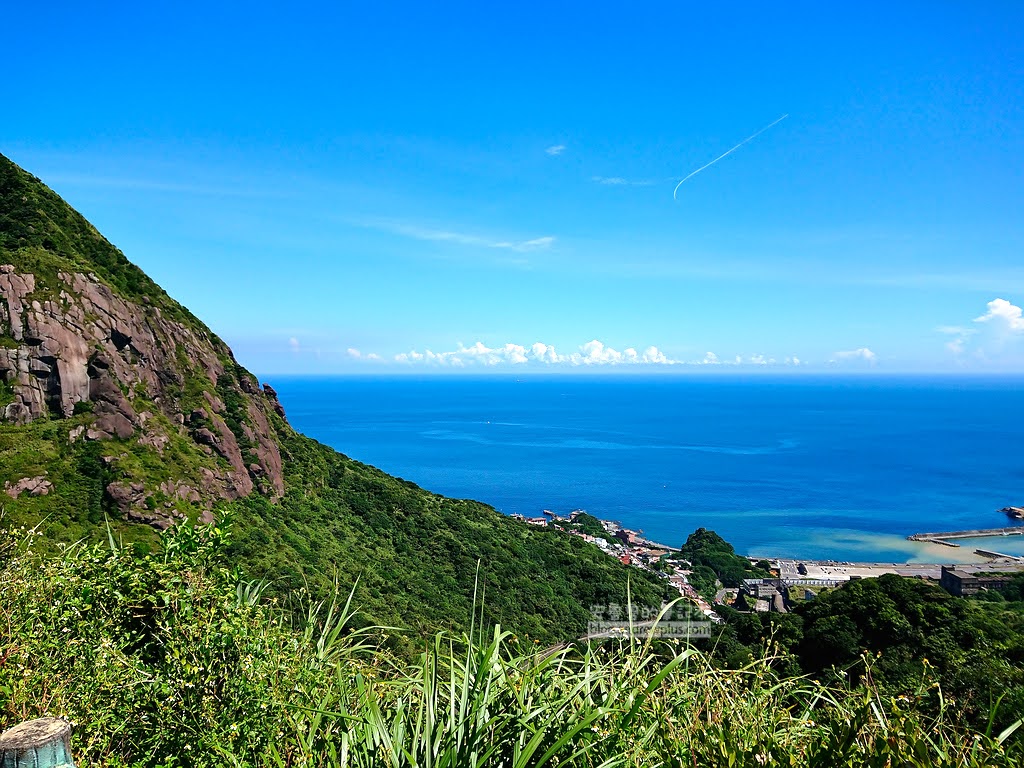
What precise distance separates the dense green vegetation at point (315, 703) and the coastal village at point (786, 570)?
76.3ft

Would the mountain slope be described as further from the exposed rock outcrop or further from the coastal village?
the coastal village

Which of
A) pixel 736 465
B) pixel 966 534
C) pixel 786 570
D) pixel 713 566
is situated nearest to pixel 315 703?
pixel 713 566

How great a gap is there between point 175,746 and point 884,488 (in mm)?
78800

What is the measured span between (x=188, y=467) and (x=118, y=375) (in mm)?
4457

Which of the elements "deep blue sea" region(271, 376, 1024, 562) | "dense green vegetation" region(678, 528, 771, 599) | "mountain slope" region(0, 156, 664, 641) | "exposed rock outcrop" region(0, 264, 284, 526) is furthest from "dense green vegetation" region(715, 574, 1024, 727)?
"deep blue sea" region(271, 376, 1024, 562)

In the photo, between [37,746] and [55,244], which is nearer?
[37,746]


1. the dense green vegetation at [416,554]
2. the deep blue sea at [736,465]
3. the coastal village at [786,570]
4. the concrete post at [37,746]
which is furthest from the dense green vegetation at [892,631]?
the deep blue sea at [736,465]

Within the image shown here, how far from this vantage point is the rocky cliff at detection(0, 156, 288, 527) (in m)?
19.1

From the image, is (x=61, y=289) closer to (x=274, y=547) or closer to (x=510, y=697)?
(x=274, y=547)

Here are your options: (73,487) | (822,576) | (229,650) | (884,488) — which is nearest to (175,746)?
(229,650)

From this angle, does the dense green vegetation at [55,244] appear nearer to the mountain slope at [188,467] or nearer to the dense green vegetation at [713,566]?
the mountain slope at [188,467]

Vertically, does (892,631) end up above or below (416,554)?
above

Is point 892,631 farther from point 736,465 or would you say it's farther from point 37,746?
point 736,465

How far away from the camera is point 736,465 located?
3150 inches
